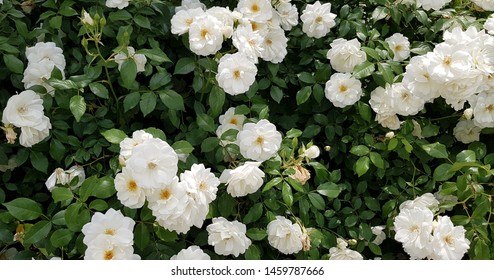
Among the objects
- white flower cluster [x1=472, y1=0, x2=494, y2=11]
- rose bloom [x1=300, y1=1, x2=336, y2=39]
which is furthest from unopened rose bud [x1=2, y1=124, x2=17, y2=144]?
white flower cluster [x1=472, y1=0, x2=494, y2=11]

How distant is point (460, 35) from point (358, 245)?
772 millimetres

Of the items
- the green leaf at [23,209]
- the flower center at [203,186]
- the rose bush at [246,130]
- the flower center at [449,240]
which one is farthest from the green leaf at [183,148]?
the flower center at [449,240]

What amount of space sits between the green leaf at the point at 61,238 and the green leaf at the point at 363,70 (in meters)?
1.07

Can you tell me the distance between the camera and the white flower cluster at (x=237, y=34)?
1.90 m

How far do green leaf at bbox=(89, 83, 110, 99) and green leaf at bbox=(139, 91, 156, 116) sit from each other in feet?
0.38

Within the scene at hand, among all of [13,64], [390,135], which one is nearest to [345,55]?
[390,135]

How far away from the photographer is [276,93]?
2092mm

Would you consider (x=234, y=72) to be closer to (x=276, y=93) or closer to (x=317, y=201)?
(x=276, y=93)

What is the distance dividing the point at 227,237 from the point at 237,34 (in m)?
0.67

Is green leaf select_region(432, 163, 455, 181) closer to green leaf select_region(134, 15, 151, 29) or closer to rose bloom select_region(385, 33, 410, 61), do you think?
rose bloom select_region(385, 33, 410, 61)

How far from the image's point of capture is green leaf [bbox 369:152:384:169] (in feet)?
6.53

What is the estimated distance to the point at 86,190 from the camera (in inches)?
65.7
